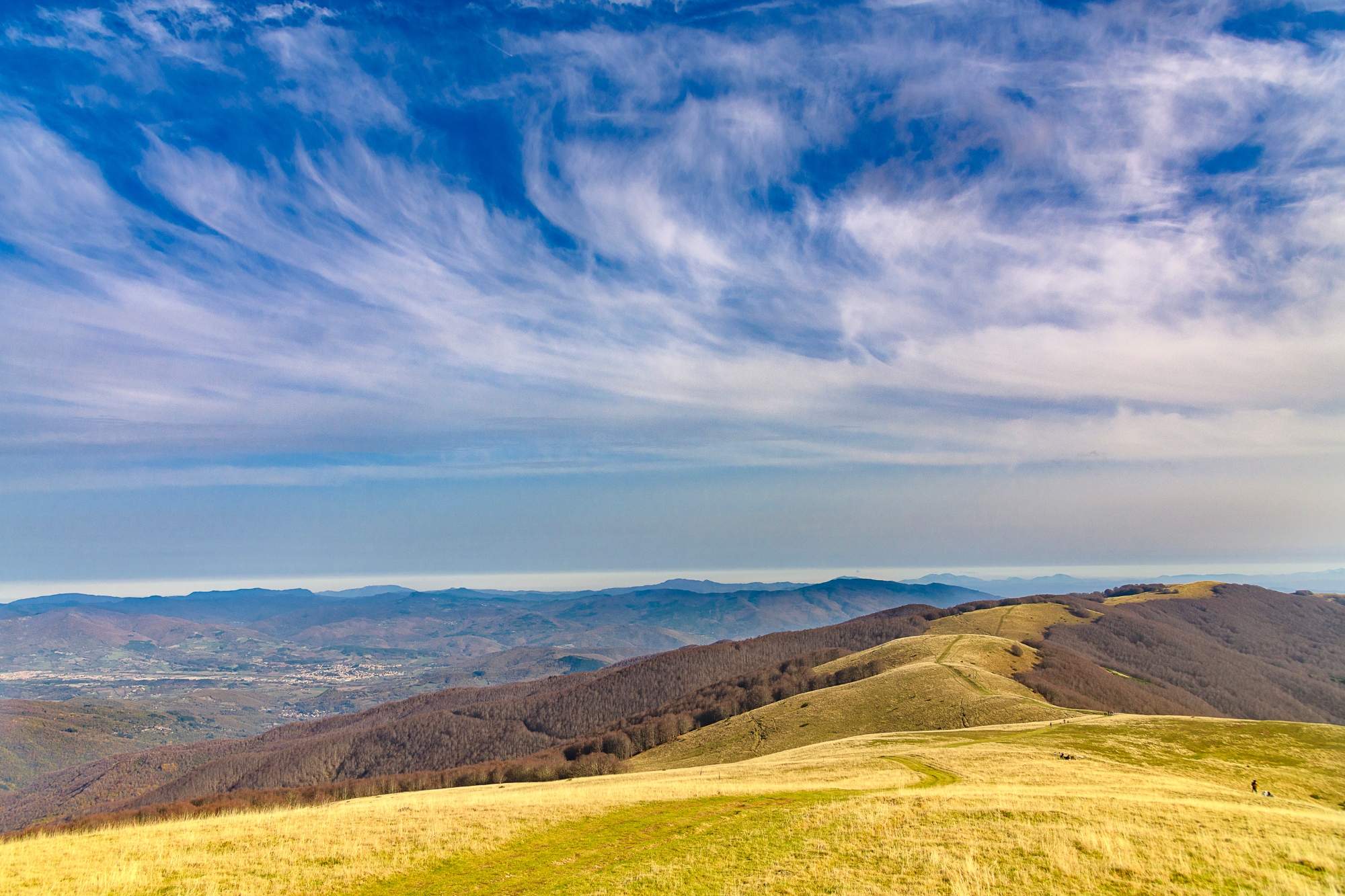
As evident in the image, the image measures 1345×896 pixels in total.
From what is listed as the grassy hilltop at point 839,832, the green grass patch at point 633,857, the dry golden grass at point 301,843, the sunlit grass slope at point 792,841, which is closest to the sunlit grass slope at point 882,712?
the grassy hilltop at point 839,832

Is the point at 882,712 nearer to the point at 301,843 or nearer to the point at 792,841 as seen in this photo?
the point at 792,841

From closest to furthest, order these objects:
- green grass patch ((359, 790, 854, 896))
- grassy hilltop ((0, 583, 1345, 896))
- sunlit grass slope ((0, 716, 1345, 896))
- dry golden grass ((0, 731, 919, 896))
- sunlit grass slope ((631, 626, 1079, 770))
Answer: sunlit grass slope ((0, 716, 1345, 896)) < grassy hilltop ((0, 583, 1345, 896)) < green grass patch ((359, 790, 854, 896)) < dry golden grass ((0, 731, 919, 896)) < sunlit grass slope ((631, 626, 1079, 770))

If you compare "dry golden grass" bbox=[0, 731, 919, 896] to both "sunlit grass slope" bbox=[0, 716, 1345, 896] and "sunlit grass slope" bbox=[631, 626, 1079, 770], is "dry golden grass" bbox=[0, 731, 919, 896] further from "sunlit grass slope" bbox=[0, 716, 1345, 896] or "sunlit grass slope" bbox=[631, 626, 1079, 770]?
"sunlit grass slope" bbox=[631, 626, 1079, 770]

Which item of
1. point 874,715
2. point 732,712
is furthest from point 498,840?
point 732,712

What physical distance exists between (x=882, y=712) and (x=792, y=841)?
3145 inches

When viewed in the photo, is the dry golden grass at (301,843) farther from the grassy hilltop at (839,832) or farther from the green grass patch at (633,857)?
the green grass patch at (633,857)

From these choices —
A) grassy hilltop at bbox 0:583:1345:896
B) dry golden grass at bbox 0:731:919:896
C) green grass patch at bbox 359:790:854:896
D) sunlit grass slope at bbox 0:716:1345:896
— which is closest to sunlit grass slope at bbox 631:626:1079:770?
grassy hilltop at bbox 0:583:1345:896

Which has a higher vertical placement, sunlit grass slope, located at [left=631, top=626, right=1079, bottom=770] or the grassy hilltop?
the grassy hilltop

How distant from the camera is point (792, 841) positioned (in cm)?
2717

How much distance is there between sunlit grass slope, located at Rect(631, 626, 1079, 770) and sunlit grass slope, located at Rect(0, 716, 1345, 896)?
41925 millimetres

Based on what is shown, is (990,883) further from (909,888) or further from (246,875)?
(246,875)

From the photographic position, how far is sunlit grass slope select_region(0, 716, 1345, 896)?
2153 centimetres

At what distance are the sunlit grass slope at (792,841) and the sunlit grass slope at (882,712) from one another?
41925mm

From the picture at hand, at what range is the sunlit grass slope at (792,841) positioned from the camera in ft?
70.6
